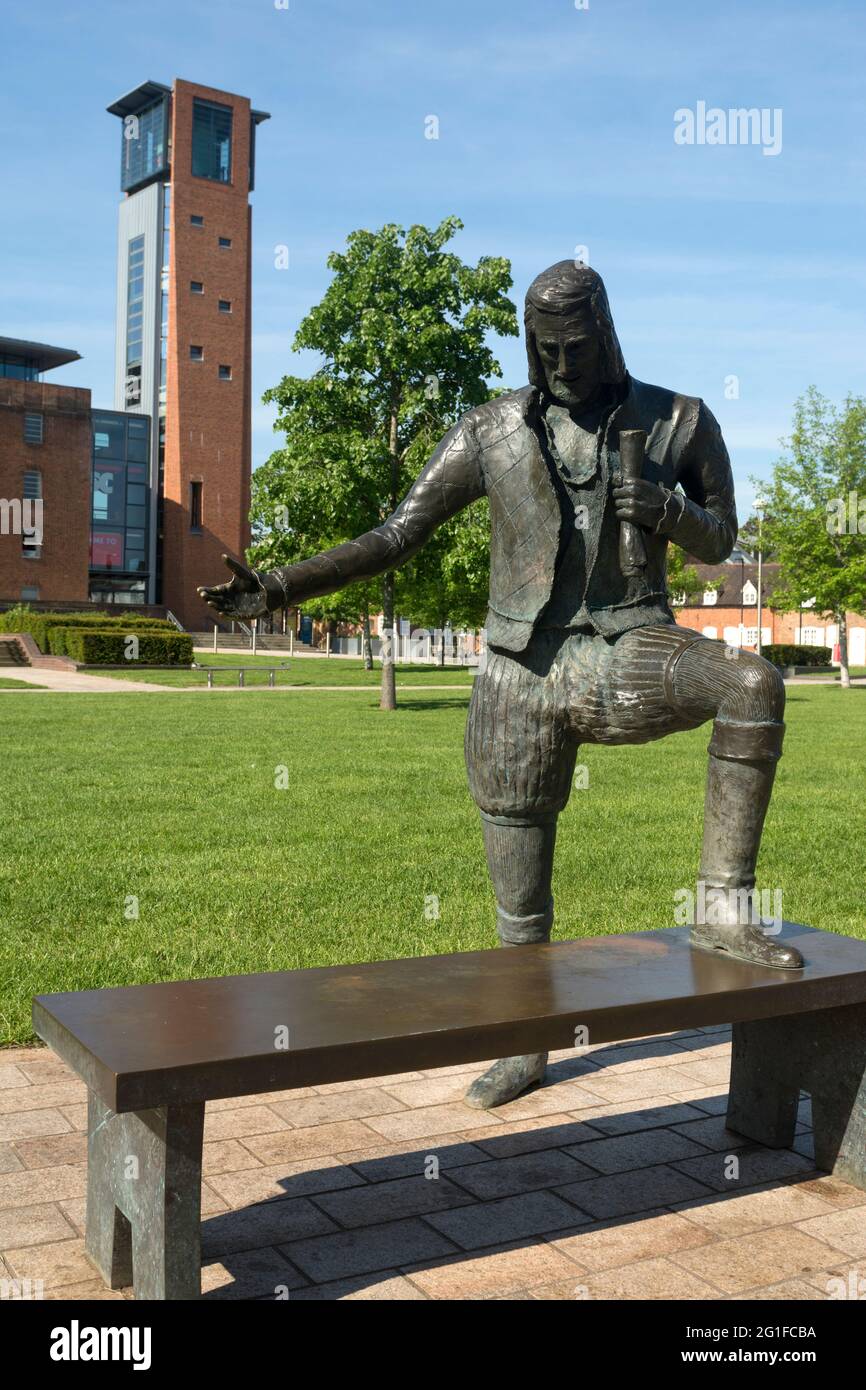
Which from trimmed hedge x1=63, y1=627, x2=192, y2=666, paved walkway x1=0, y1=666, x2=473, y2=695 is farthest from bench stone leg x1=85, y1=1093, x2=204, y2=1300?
trimmed hedge x1=63, y1=627, x2=192, y2=666

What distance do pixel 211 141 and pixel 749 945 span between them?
2746 inches

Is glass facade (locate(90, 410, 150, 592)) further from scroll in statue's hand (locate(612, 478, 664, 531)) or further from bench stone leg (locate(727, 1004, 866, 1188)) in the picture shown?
scroll in statue's hand (locate(612, 478, 664, 531))

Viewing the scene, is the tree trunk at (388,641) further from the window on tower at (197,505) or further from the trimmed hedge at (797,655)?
the window on tower at (197,505)

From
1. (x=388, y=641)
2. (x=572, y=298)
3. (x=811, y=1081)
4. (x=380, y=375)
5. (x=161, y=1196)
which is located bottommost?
(x=811, y=1081)

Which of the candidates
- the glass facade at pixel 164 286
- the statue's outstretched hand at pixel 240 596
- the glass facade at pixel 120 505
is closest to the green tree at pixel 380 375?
the statue's outstretched hand at pixel 240 596

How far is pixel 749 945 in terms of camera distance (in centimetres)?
363

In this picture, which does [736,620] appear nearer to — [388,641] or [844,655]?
[844,655]

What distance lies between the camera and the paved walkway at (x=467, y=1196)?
3.10 m

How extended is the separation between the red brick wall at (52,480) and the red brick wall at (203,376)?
24.2 ft

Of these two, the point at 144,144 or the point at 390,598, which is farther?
the point at 144,144

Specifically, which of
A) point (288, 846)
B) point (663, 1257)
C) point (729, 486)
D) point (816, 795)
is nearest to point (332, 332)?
point (816, 795)

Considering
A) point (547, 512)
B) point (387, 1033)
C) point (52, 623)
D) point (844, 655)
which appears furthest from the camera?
point (52, 623)

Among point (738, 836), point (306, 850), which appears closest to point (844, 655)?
point (306, 850)
